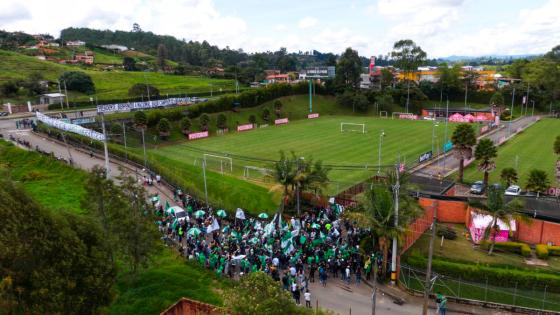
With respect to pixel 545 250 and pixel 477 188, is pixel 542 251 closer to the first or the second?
pixel 545 250

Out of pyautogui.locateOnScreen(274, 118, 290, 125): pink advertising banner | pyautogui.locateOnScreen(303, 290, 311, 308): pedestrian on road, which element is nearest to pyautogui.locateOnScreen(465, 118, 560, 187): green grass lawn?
pyautogui.locateOnScreen(303, 290, 311, 308): pedestrian on road

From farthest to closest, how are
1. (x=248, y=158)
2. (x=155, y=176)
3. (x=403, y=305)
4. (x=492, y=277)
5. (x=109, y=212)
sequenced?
(x=248, y=158) → (x=155, y=176) → (x=492, y=277) → (x=403, y=305) → (x=109, y=212)

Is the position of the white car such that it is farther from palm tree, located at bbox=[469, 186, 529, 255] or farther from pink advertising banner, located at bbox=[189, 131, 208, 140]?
pink advertising banner, located at bbox=[189, 131, 208, 140]

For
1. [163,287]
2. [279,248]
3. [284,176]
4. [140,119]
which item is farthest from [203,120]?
[163,287]

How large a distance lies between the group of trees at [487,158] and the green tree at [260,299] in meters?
30.2

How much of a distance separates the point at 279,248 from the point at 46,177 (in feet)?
93.1

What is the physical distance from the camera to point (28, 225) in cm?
1481

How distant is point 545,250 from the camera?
28234 millimetres

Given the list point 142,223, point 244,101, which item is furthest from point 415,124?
point 142,223

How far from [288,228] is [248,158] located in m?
26.5

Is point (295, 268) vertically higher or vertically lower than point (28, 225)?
lower

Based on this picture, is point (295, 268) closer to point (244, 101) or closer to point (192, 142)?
point (192, 142)

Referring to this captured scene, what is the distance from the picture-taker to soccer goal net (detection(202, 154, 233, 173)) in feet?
160

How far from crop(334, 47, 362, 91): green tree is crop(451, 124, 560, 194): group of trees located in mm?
66253
